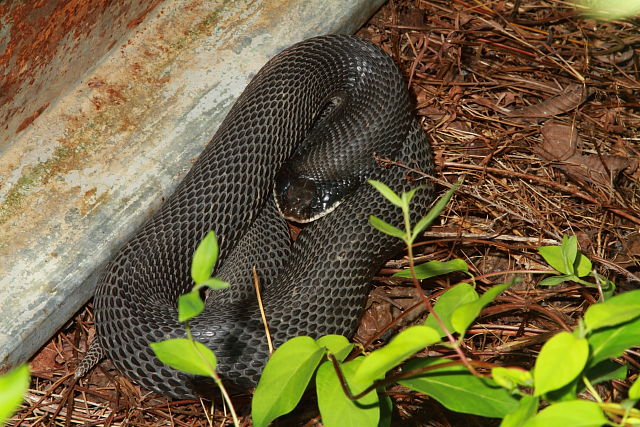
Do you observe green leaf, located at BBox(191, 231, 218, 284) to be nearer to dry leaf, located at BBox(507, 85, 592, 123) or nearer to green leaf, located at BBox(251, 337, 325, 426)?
green leaf, located at BBox(251, 337, 325, 426)

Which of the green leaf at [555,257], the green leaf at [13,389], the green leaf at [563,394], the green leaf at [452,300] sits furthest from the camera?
the green leaf at [555,257]

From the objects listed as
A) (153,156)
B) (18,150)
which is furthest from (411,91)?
(18,150)

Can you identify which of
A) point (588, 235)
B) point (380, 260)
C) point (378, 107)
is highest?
point (378, 107)

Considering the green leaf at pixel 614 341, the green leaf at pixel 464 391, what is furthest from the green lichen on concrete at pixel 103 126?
the green leaf at pixel 614 341

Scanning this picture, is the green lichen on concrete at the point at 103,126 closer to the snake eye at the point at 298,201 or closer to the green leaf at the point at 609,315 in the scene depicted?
the snake eye at the point at 298,201

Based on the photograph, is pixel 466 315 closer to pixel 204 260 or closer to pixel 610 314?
pixel 610 314

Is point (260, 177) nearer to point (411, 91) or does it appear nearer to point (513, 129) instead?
point (411, 91)
